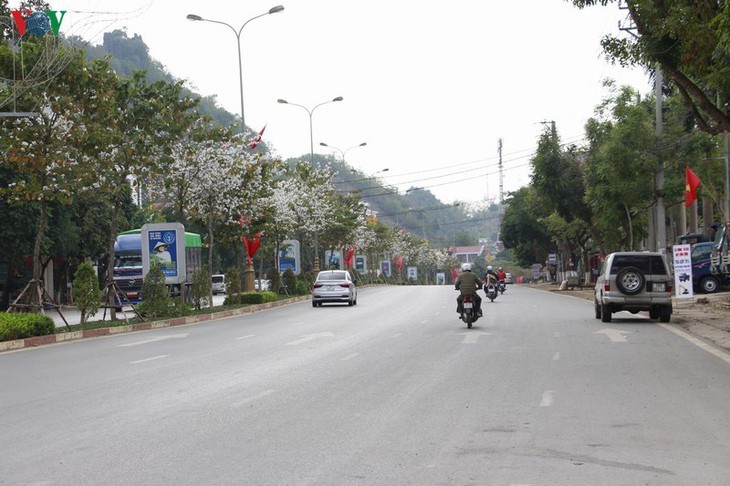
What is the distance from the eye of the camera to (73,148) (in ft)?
90.1

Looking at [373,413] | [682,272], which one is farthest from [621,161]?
[373,413]

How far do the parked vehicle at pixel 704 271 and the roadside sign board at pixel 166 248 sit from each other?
23.7 metres

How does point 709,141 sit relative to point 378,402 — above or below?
above

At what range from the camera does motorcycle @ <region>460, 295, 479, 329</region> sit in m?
23.7

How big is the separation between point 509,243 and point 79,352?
69.9 meters

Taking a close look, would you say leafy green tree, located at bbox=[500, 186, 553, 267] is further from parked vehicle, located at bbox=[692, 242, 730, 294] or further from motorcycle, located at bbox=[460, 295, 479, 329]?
motorcycle, located at bbox=[460, 295, 479, 329]

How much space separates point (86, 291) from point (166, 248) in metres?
6.46

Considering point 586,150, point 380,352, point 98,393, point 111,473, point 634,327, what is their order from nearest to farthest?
point 111,473 → point 98,393 → point 380,352 → point 634,327 → point 586,150

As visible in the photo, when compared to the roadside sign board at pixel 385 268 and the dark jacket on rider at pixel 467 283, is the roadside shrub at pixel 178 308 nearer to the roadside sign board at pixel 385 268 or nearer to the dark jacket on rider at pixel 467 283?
the dark jacket on rider at pixel 467 283

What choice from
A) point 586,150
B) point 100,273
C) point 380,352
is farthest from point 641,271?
point 100,273

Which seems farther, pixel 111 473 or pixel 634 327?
pixel 634 327

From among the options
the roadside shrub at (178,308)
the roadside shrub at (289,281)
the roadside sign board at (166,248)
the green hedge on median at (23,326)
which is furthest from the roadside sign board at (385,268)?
the green hedge on median at (23,326)

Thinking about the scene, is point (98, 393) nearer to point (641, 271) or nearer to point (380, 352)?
point (380, 352)

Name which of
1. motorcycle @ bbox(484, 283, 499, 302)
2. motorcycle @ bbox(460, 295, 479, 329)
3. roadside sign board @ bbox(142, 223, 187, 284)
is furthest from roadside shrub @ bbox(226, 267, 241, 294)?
motorcycle @ bbox(460, 295, 479, 329)
